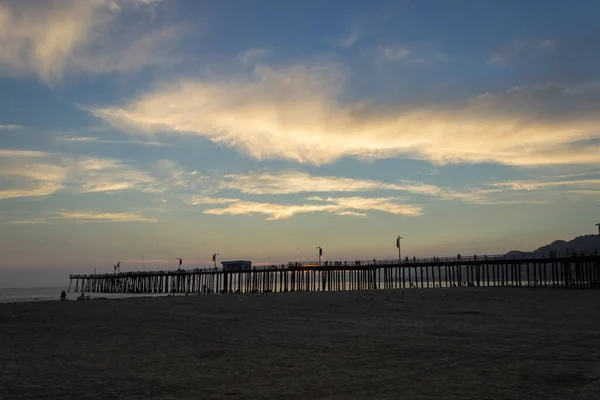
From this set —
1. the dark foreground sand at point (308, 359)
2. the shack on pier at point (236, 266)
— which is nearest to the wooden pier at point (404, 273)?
the shack on pier at point (236, 266)

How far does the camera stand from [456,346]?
47.6 ft

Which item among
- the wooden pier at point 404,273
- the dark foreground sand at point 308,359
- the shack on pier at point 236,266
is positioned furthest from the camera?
the shack on pier at point 236,266

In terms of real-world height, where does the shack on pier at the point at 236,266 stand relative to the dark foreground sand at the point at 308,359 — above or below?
above

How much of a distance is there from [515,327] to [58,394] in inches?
635

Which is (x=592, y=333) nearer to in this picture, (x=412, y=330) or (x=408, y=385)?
(x=412, y=330)

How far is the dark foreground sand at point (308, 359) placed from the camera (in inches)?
368

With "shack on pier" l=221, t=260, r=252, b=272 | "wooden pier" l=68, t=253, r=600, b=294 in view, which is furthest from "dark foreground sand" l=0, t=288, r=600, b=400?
"shack on pier" l=221, t=260, r=252, b=272

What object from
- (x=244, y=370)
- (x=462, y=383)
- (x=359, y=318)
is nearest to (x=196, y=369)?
(x=244, y=370)

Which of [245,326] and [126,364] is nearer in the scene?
[126,364]

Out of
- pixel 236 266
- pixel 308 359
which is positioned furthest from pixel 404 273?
pixel 308 359

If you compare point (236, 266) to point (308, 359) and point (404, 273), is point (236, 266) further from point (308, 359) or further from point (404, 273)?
point (308, 359)

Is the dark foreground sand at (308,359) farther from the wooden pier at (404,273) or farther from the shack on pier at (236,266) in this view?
the shack on pier at (236,266)

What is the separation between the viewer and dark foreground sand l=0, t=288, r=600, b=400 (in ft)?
30.7

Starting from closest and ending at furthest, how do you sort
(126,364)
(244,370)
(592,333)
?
(244,370)
(126,364)
(592,333)
